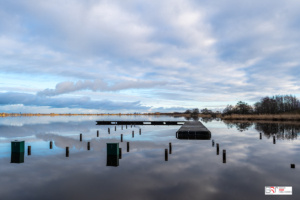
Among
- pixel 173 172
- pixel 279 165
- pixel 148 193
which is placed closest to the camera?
pixel 148 193

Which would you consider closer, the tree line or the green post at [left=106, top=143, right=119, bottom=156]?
the green post at [left=106, top=143, right=119, bottom=156]

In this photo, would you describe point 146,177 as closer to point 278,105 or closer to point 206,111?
point 278,105

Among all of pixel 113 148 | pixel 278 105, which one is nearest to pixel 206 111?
pixel 278 105

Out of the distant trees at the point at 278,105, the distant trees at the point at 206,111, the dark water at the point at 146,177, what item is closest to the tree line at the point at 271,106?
the distant trees at the point at 278,105

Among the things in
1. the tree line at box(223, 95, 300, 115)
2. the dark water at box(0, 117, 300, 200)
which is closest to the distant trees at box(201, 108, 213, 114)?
the tree line at box(223, 95, 300, 115)

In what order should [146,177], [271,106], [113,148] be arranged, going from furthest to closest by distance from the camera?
[271,106] → [113,148] → [146,177]

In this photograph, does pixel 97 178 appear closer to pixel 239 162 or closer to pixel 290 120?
pixel 239 162

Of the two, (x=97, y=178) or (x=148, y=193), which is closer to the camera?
(x=148, y=193)

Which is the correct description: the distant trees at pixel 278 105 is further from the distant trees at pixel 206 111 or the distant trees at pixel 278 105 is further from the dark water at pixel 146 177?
the dark water at pixel 146 177

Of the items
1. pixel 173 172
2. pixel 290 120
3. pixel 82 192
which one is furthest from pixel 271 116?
pixel 82 192

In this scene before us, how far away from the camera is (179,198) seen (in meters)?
10.5

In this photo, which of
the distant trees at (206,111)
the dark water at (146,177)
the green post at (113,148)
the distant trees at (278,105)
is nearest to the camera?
the dark water at (146,177)

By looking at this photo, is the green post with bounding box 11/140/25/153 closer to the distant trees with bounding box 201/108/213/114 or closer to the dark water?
the dark water

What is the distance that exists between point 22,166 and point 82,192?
8.62 metres
